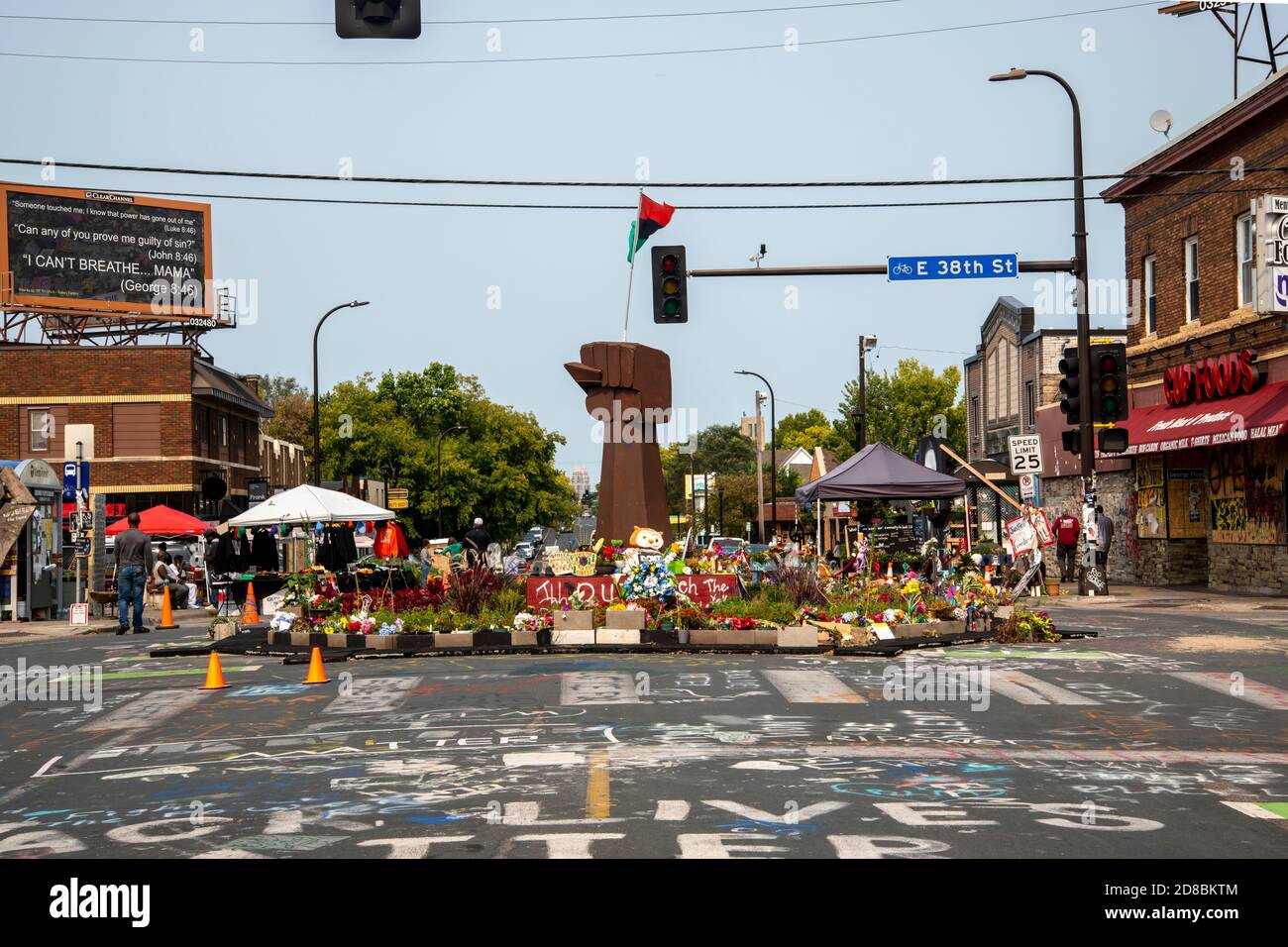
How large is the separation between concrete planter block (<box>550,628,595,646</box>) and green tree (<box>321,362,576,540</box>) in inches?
2523

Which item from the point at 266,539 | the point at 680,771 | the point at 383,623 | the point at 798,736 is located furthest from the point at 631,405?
the point at 680,771

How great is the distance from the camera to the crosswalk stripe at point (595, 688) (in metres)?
13.3

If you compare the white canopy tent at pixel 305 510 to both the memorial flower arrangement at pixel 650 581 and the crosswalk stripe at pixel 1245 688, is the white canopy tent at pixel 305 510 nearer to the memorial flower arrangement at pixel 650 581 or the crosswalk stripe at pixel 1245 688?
the memorial flower arrangement at pixel 650 581

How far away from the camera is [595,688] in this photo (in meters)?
14.1

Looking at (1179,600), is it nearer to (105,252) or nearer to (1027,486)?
(1027,486)

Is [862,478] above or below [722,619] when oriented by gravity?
above

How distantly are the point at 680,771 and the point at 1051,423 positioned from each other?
35.6 m

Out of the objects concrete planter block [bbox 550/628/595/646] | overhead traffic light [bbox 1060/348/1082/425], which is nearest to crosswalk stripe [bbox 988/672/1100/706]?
concrete planter block [bbox 550/628/595/646]

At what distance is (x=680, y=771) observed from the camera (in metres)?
9.34

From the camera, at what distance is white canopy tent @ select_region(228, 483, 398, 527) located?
26.0m

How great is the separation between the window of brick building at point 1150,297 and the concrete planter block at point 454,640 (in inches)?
858

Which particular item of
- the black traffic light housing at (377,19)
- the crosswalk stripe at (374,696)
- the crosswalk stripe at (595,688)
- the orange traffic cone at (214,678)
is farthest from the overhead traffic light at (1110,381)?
the orange traffic cone at (214,678)

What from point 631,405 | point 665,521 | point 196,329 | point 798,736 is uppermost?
point 196,329

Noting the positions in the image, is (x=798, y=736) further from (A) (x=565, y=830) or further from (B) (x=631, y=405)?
(B) (x=631, y=405)
